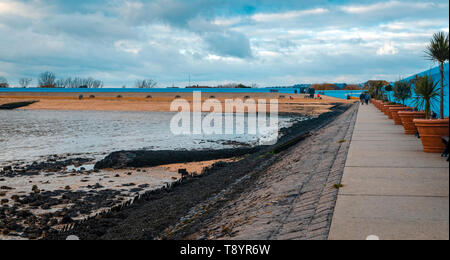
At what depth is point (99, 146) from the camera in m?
23.8

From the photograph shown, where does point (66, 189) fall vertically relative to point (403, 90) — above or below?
below

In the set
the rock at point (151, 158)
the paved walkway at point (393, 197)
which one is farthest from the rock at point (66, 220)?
the rock at point (151, 158)

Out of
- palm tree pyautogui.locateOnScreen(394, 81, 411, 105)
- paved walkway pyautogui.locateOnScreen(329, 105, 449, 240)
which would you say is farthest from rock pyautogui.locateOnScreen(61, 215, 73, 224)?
palm tree pyautogui.locateOnScreen(394, 81, 411, 105)

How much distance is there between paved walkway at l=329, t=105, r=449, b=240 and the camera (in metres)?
4.41

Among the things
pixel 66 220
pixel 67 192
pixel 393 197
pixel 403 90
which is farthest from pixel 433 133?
pixel 403 90

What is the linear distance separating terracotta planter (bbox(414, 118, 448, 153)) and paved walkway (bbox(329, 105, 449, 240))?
0.97 ft

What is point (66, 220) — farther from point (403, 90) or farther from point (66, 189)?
point (403, 90)

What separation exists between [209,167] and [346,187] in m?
9.41

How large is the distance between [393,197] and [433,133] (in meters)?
4.45

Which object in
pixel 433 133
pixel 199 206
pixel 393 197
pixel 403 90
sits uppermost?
pixel 403 90

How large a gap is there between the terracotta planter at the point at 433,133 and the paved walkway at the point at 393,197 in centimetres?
29

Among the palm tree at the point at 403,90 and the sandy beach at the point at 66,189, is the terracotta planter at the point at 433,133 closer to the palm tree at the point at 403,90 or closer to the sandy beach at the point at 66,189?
the sandy beach at the point at 66,189

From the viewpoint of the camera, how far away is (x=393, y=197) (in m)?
5.62
